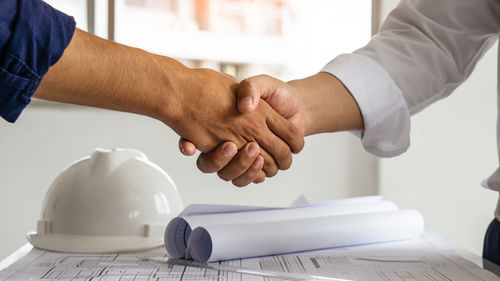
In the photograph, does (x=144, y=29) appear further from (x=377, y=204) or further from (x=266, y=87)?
(x=377, y=204)

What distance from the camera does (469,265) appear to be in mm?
925

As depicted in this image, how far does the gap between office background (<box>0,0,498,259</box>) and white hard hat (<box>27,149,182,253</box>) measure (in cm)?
139

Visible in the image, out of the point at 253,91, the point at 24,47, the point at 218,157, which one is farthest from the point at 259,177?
the point at 24,47

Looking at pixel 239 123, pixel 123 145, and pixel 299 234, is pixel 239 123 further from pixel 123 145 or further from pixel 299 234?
pixel 123 145

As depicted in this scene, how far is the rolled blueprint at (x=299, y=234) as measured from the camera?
3.10 ft

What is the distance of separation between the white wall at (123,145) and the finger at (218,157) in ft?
4.22

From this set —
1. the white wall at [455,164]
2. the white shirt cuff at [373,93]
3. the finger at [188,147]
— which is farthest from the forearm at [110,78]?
the white wall at [455,164]

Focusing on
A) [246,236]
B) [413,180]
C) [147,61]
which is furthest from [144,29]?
[246,236]

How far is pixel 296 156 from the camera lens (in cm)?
266

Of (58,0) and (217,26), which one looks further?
(217,26)

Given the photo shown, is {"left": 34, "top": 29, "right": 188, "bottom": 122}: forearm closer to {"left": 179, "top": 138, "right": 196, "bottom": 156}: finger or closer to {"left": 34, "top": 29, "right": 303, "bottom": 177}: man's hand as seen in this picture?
{"left": 34, "top": 29, "right": 303, "bottom": 177}: man's hand

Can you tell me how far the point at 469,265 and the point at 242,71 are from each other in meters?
1.86

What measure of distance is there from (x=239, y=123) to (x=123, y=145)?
54.4 inches

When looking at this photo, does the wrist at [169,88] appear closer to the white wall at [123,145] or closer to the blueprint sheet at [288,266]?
the blueprint sheet at [288,266]
